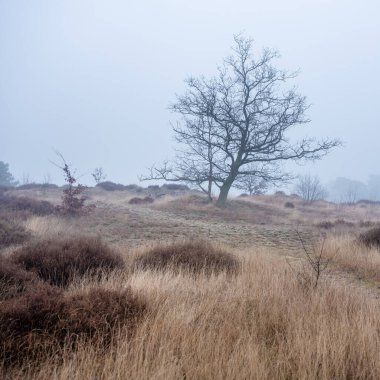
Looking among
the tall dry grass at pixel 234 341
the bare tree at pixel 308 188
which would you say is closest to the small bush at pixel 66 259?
the tall dry grass at pixel 234 341

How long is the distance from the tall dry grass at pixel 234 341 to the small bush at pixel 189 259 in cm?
139

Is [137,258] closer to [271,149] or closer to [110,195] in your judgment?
[271,149]

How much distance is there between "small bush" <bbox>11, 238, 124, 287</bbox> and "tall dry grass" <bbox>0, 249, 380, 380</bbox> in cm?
76

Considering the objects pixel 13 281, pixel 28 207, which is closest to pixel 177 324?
pixel 13 281

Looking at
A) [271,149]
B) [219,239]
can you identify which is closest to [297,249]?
[219,239]

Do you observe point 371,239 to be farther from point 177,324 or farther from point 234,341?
point 177,324

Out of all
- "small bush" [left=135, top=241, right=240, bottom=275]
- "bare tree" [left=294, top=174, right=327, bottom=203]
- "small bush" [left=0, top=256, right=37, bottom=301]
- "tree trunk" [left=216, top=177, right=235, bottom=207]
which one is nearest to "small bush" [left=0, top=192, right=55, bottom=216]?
"small bush" [left=135, top=241, right=240, bottom=275]

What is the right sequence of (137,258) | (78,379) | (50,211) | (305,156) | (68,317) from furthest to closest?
(305,156) < (50,211) < (137,258) < (68,317) < (78,379)

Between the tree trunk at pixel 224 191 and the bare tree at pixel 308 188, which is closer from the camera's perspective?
the tree trunk at pixel 224 191

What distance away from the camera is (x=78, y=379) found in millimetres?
2139

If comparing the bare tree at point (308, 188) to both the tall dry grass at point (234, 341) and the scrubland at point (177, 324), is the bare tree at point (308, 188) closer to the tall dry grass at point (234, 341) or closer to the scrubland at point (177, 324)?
the scrubland at point (177, 324)

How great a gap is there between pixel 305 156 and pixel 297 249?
436 inches

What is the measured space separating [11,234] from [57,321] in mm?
6424

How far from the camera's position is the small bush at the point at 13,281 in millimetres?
3480
